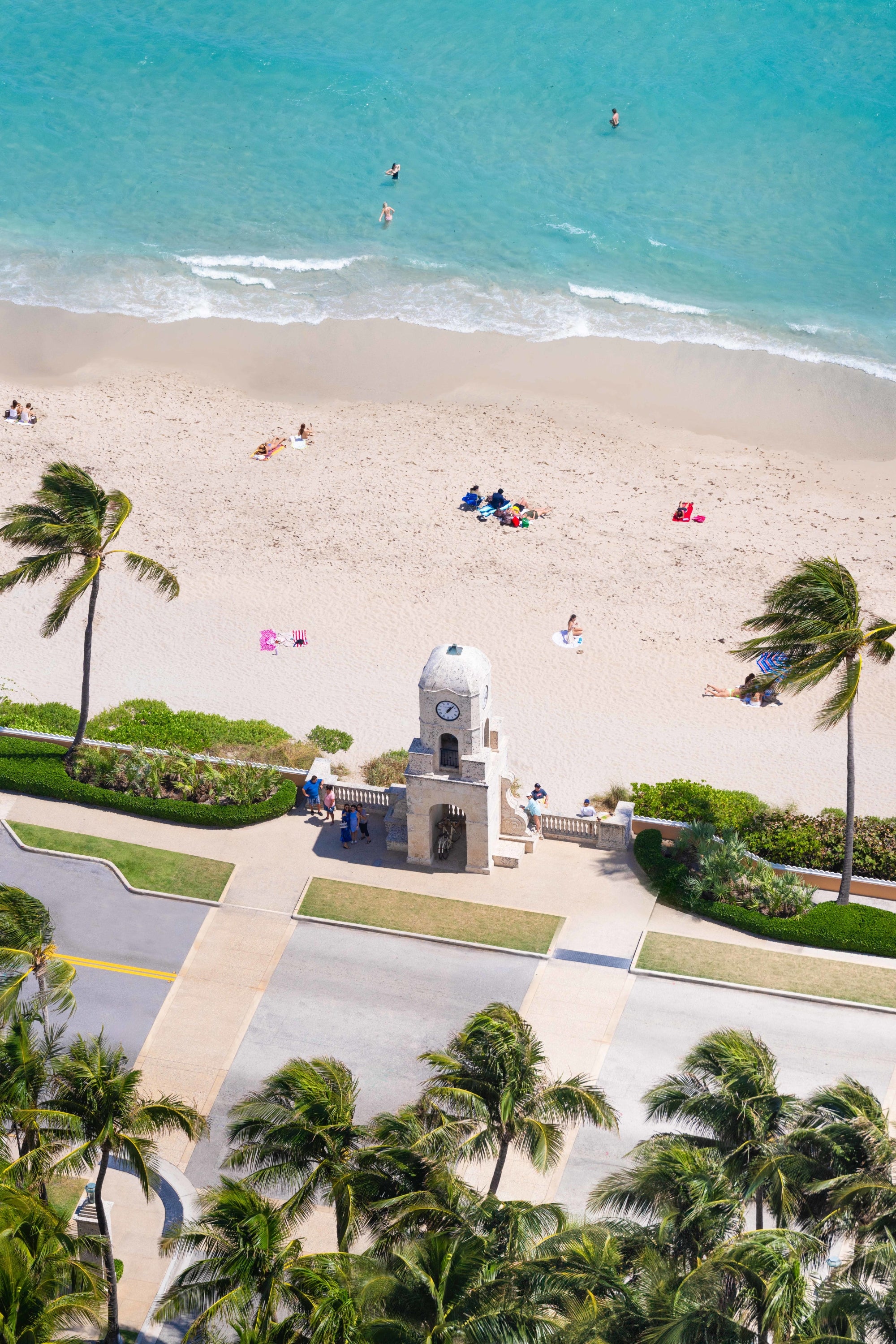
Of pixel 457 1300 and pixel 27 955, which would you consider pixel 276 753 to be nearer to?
pixel 27 955

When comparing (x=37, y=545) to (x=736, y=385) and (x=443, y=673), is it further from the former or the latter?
(x=736, y=385)

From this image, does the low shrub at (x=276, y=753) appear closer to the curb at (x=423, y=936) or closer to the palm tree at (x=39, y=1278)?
the curb at (x=423, y=936)

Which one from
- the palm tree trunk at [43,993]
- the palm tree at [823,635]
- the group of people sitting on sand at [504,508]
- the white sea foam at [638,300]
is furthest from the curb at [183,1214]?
the white sea foam at [638,300]

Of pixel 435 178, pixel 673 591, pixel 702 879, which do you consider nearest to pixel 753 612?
pixel 673 591

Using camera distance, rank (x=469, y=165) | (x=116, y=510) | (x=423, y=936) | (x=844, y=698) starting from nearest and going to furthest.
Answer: (x=844, y=698), (x=423, y=936), (x=116, y=510), (x=469, y=165)

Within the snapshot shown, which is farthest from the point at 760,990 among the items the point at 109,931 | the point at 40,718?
the point at 40,718

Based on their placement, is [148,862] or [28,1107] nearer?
[28,1107]

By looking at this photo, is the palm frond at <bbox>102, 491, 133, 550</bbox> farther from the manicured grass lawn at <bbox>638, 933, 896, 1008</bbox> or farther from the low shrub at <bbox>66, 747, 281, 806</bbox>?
the manicured grass lawn at <bbox>638, 933, 896, 1008</bbox>

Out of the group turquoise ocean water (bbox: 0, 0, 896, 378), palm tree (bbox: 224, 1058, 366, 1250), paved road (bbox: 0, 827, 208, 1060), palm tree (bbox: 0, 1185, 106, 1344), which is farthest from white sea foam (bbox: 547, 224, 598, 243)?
palm tree (bbox: 0, 1185, 106, 1344)
